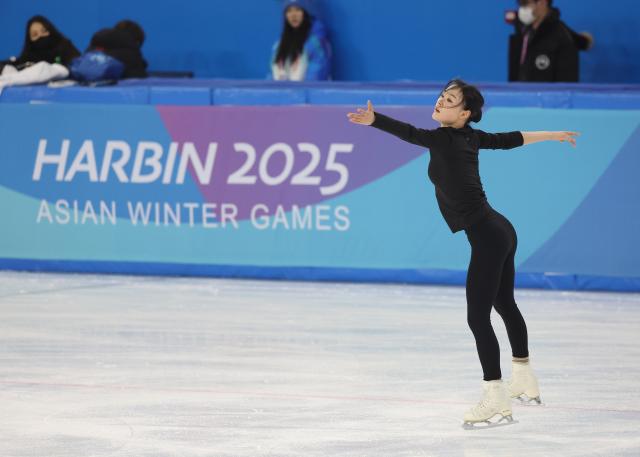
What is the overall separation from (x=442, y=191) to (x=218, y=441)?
121 cm

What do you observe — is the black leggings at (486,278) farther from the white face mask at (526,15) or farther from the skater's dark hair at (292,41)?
the skater's dark hair at (292,41)

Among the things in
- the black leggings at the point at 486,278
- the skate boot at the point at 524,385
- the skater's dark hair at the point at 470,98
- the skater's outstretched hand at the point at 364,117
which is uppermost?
the skater's dark hair at the point at 470,98

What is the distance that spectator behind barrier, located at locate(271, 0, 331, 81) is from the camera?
1074cm

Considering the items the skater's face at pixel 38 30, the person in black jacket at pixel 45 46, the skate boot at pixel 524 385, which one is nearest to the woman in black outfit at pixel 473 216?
the skate boot at pixel 524 385

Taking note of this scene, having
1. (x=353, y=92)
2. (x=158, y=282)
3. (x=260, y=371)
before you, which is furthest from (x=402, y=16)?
(x=260, y=371)

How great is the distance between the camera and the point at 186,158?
8.80 metres

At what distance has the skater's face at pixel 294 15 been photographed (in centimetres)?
1067

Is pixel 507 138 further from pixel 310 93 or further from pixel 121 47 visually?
pixel 121 47

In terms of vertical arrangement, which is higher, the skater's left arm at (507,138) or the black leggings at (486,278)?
the skater's left arm at (507,138)

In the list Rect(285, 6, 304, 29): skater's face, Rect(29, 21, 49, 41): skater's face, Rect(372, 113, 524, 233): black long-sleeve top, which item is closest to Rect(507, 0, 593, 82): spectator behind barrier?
Rect(285, 6, 304, 29): skater's face

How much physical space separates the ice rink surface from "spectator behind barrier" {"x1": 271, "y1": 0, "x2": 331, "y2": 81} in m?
2.88

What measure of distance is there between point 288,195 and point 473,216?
160 inches

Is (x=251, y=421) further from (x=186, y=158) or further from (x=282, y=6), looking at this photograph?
(x=282, y=6)

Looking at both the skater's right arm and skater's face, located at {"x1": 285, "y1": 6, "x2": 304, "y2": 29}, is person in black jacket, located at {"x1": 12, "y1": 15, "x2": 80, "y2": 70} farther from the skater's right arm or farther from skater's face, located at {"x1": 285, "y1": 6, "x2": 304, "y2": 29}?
the skater's right arm
